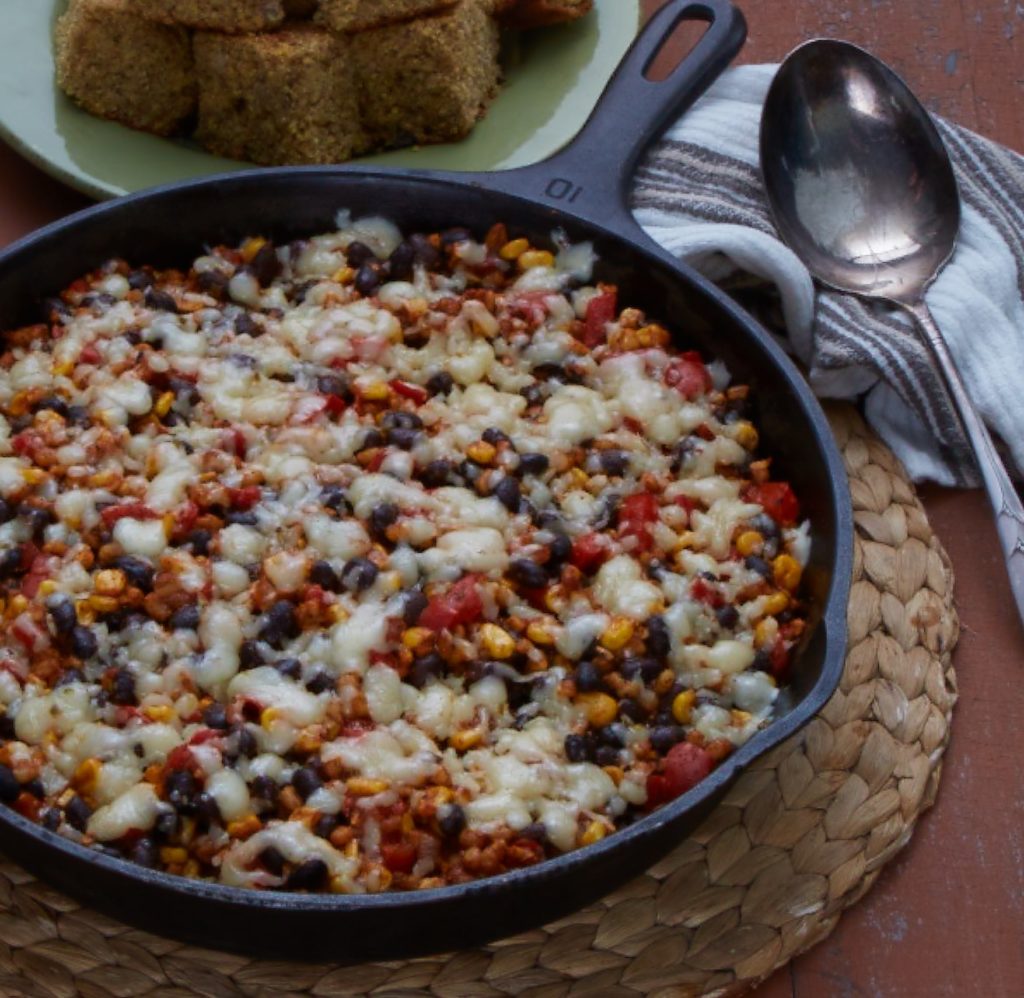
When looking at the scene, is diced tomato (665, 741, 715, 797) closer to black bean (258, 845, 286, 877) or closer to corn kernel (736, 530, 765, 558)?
corn kernel (736, 530, 765, 558)

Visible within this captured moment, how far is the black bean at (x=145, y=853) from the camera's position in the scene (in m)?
2.69

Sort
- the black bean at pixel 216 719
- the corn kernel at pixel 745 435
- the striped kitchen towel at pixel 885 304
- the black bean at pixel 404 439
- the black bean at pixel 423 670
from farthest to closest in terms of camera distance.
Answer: the striped kitchen towel at pixel 885 304, the corn kernel at pixel 745 435, the black bean at pixel 404 439, the black bean at pixel 423 670, the black bean at pixel 216 719

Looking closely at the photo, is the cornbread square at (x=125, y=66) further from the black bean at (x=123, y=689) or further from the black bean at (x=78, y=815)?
the black bean at (x=78, y=815)

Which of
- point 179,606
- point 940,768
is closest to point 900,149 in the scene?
point 940,768

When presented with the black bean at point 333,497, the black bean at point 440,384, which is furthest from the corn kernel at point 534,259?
the black bean at point 333,497

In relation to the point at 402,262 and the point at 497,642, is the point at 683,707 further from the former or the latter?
the point at 402,262

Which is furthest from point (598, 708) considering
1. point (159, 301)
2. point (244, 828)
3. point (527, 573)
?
point (159, 301)

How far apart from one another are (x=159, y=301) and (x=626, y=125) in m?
1.15

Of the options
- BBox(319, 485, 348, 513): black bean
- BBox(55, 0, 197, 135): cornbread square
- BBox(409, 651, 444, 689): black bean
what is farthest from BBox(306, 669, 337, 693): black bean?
BBox(55, 0, 197, 135): cornbread square

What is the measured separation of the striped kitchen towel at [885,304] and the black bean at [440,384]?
0.75 meters

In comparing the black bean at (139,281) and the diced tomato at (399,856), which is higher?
the black bean at (139,281)

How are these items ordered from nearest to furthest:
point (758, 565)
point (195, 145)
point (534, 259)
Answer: point (758, 565) → point (534, 259) → point (195, 145)

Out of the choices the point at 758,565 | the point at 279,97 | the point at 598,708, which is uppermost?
the point at 279,97

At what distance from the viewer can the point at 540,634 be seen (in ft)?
9.92
